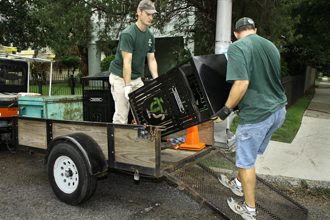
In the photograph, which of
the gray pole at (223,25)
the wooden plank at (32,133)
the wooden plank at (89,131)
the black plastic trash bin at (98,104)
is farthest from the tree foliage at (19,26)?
the wooden plank at (89,131)

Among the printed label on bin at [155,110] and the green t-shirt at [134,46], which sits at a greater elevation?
the green t-shirt at [134,46]

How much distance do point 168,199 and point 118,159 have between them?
3.36 ft

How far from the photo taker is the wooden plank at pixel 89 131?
10.3ft

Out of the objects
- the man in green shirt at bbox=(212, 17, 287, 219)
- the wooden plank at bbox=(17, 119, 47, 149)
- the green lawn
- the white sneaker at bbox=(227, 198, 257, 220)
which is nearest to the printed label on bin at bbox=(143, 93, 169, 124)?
the man in green shirt at bbox=(212, 17, 287, 219)

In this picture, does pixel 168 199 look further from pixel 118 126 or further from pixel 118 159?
pixel 118 126

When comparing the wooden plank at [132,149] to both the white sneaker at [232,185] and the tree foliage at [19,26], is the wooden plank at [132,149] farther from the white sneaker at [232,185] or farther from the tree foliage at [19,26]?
the tree foliage at [19,26]

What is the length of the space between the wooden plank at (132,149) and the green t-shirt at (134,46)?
1115mm

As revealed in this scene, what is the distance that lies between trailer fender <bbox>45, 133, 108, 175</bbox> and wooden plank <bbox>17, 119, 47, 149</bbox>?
53 cm

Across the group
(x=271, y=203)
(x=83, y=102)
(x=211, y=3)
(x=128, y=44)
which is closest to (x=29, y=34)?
(x=211, y=3)

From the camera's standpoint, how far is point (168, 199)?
363 cm

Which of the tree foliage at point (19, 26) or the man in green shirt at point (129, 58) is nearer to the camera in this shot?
the man in green shirt at point (129, 58)

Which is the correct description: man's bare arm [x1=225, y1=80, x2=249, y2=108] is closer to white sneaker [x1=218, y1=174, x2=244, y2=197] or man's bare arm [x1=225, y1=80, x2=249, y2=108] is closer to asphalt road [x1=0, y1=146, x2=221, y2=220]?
white sneaker [x1=218, y1=174, x2=244, y2=197]

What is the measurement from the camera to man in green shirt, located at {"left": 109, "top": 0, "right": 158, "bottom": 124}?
354cm

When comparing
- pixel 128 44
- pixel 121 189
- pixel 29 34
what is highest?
pixel 29 34
